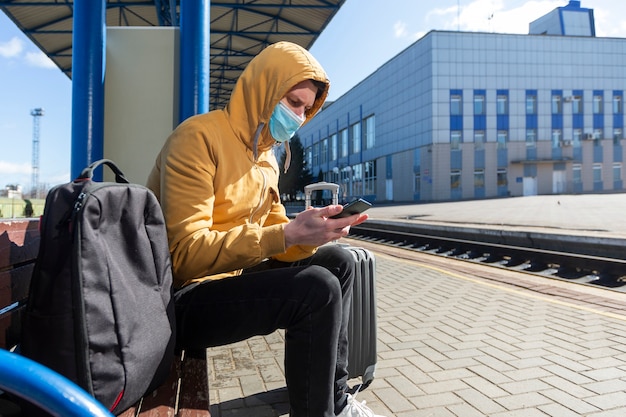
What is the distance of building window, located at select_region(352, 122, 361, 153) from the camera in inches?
2380

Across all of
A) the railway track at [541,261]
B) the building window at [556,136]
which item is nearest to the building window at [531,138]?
the building window at [556,136]

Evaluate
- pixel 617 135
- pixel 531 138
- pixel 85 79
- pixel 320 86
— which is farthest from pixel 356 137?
pixel 320 86

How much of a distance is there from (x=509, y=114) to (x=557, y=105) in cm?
548

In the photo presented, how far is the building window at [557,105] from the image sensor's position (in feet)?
152

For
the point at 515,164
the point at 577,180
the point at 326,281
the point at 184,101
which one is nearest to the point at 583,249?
the point at 184,101

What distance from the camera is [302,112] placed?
7.56 feet

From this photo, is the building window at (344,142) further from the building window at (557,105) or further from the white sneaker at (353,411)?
the white sneaker at (353,411)

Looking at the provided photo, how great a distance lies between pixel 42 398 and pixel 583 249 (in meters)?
10.6

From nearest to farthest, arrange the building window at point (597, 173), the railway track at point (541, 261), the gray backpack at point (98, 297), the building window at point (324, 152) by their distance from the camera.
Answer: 1. the gray backpack at point (98, 297)
2. the railway track at point (541, 261)
3. the building window at point (597, 173)
4. the building window at point (324, 152)

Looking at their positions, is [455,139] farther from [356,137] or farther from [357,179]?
[357,179]

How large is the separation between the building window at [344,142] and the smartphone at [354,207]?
206ft

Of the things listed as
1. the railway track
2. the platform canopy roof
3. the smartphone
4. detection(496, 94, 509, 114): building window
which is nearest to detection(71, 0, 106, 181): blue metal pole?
the smartphone

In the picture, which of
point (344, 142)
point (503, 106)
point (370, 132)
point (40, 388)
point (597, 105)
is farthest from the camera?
point (344, 142)

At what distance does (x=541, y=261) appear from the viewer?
8125 millimetres
